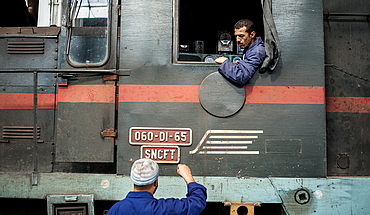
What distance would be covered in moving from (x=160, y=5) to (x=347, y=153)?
2326mm

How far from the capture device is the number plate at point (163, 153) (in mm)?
2166

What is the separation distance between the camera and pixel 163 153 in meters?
2.17

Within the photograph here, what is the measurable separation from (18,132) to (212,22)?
3046 mm

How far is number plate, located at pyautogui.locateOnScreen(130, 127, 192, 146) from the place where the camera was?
2.17 m

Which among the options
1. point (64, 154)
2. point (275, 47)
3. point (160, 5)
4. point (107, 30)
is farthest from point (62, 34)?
point (275, 47)

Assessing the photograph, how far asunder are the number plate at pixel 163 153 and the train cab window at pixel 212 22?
60.6 inches

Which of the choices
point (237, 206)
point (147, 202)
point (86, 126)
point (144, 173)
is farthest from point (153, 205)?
point (86, 126)

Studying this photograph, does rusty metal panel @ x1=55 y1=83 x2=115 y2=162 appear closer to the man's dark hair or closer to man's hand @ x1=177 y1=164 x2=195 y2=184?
man's hand @ x1=177 y1=164 x2=195 y2=184

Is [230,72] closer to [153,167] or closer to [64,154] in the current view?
[153,167]

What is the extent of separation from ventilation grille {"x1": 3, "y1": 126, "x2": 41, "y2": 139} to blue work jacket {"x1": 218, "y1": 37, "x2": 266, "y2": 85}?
1.96 meters

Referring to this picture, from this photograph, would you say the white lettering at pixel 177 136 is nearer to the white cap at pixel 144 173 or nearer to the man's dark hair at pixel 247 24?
the white cap at pixel 144 173

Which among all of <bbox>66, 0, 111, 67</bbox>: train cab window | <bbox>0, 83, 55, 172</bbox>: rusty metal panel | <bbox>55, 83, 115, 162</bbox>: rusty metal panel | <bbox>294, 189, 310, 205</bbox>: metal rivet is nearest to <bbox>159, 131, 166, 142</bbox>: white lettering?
<bbox>55, 83, 115, 162</bbox>: rusty metal panel

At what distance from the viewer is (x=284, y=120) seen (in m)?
2.17

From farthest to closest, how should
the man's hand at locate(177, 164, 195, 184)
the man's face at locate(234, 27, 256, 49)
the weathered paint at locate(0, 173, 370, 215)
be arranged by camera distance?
the man's face at locate(234, 27, 256, 49), the weathered paint at locate(0, 173, 370, 215), the man's hand at locate(177, 164, 195, 184)
